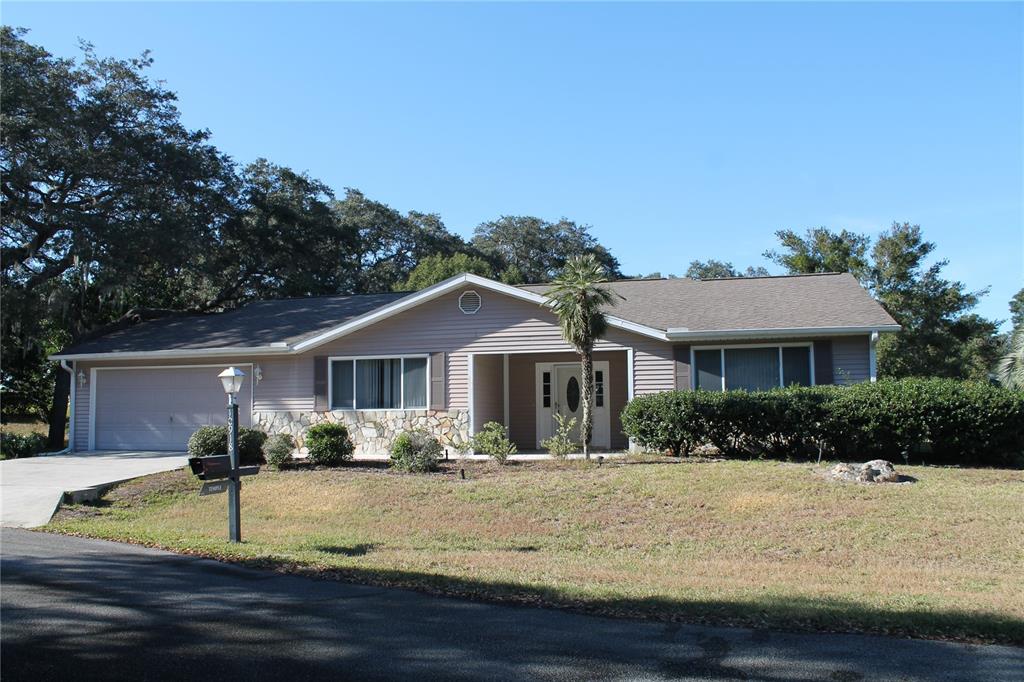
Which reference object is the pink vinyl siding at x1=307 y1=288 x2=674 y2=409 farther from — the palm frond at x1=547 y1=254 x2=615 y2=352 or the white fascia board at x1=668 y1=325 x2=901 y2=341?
the palm frond at x1=547 y1=254 x2=615 y2=352

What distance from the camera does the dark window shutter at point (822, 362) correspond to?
16.9 meters

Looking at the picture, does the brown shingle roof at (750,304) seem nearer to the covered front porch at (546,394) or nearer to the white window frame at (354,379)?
the covered front porch at (546,394)

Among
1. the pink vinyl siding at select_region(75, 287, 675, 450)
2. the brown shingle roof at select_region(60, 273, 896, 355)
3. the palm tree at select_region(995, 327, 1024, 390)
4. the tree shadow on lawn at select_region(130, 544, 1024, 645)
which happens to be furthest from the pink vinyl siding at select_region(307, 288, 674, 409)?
the tree shadow on lawn at select_region(130, 544, 1024, 645)

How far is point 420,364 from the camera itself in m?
18.7

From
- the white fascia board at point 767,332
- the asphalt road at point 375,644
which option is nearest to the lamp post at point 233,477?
the asphalt road at point 375,644

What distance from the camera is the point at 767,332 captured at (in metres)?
16.8

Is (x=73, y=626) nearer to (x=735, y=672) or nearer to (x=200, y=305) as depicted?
(x=735, y=672)

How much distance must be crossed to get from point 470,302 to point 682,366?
15.8 feet

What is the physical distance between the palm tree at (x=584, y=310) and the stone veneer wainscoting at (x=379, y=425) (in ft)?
10.9

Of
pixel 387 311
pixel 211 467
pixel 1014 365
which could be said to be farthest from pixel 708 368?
pixel 211 467

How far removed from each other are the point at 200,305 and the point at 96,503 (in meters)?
21.0

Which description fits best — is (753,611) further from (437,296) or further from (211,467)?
(437,296)

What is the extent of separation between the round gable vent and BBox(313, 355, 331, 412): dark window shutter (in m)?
3.57

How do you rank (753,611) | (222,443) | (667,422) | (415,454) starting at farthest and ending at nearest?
(222,443) → (415,454) → (667,422) → (753,611)
